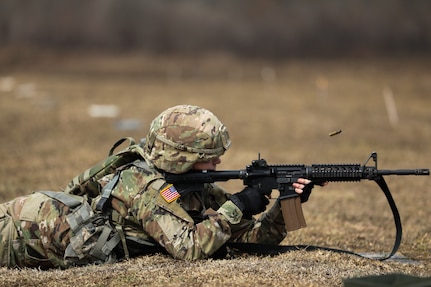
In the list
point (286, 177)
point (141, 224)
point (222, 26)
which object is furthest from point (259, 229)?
point (222, 26)

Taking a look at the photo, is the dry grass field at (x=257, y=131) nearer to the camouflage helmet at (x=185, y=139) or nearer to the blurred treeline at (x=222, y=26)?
the camouflage helmet at (x=185, y=139)

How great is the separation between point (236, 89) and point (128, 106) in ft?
33.9

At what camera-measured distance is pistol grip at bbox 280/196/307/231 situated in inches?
268

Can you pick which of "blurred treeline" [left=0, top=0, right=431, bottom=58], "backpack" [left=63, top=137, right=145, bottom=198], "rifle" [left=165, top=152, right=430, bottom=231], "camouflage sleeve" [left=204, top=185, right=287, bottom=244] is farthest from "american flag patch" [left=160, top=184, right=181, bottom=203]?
"blurred treeline" [left=0, top=0, right=431, bottom=58]

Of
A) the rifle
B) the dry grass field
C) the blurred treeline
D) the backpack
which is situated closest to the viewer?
the dry grass field

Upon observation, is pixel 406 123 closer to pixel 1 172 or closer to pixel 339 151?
pixel 339 151

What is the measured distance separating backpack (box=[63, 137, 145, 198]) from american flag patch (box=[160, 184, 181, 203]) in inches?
21.2

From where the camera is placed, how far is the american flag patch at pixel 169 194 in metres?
6.69

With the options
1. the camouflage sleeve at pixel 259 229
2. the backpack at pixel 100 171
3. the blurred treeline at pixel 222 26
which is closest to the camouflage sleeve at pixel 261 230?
the camouflage sleeve at pixel 259 229

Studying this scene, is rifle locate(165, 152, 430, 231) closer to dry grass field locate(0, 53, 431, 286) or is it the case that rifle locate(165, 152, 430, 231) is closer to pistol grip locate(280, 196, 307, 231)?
pistol grip locate(280, 196, 307, 231)

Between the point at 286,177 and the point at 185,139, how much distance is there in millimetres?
927

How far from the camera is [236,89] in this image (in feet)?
131

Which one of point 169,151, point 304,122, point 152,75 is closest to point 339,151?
point 304,122

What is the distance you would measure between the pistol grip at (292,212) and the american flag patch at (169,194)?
0.92 meters
